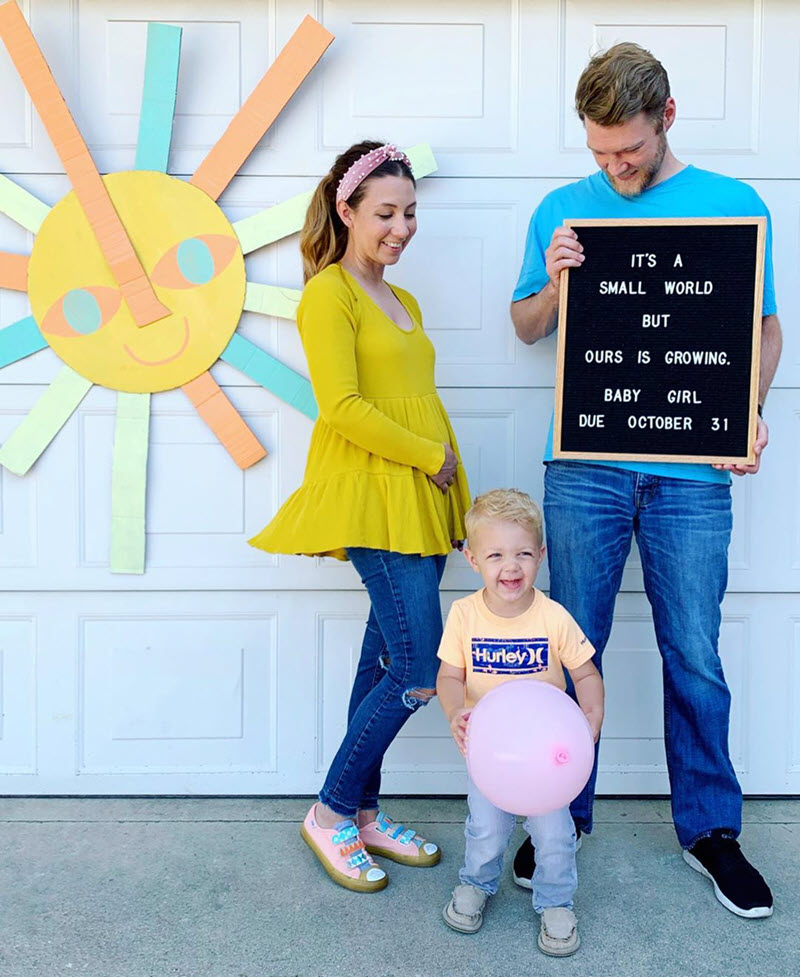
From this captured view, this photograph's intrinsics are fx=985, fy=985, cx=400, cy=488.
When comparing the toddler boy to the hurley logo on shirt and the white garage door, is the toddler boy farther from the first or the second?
the white garage door

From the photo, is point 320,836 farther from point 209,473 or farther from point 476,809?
point 209,473

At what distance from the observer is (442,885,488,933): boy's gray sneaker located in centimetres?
219

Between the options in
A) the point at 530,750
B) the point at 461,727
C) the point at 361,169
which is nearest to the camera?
the point at 530,750

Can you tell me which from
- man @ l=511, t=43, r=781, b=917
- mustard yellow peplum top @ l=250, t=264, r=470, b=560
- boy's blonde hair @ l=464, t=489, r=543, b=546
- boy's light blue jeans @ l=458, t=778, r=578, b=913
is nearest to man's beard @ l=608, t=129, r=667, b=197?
man @ l=511, t=43, r=781, b=917

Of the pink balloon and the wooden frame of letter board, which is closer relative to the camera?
the pink balloon

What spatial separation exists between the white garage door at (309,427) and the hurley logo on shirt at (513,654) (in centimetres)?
69

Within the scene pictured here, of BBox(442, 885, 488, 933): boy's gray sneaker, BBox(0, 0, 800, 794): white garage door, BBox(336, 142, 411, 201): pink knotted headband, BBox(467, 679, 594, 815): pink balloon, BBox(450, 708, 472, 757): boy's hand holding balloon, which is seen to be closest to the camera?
BBox(467, 679, 594, 815): pink balloon

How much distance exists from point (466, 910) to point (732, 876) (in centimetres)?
64

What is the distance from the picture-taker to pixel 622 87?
2148 millimetres

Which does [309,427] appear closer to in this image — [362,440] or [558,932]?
[362,440]

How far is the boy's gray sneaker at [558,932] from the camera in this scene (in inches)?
82.7

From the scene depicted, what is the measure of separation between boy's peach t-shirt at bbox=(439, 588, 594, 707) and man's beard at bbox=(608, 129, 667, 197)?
100 centimetres

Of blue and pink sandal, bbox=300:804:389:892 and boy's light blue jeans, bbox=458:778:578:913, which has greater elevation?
boy's light blue jeans, bbox=458:778:578:913

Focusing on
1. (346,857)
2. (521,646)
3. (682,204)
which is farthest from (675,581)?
(346,857)
